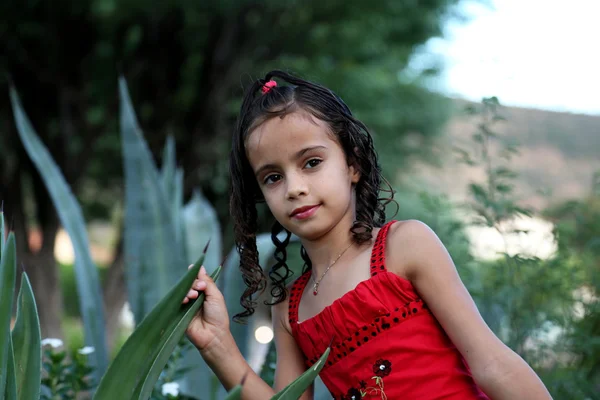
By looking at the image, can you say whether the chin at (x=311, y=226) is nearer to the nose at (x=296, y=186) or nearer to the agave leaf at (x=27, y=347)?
the nose at (x=296, y=186)

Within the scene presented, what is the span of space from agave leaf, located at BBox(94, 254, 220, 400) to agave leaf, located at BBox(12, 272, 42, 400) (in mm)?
196

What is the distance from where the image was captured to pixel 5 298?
3.20ft

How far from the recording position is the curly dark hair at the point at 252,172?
1282mm

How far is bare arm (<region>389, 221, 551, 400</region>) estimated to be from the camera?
3.57 ft

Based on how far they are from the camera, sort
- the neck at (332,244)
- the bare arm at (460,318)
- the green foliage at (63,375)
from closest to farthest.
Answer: the bare arm at (460,318) → the neck at (332,244) → the green foliage at (63,375)

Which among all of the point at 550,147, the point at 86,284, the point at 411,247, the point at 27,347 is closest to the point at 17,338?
the point at 27,347

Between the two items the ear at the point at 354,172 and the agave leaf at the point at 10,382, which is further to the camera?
the ear at the point at 354,172

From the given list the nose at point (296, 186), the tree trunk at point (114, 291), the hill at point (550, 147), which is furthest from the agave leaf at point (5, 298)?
the hill at point (550, 147)

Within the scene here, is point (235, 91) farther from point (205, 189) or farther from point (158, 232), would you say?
point (158, 232)

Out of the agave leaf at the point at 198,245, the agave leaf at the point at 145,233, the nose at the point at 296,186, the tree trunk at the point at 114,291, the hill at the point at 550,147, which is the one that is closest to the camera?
the nose at the point at 296,186

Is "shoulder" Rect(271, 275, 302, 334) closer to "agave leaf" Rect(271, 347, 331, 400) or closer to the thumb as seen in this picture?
the thumb

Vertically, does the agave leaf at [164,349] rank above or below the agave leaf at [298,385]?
above

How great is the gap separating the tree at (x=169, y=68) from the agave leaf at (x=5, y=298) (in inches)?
209

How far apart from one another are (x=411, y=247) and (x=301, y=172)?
24cm
